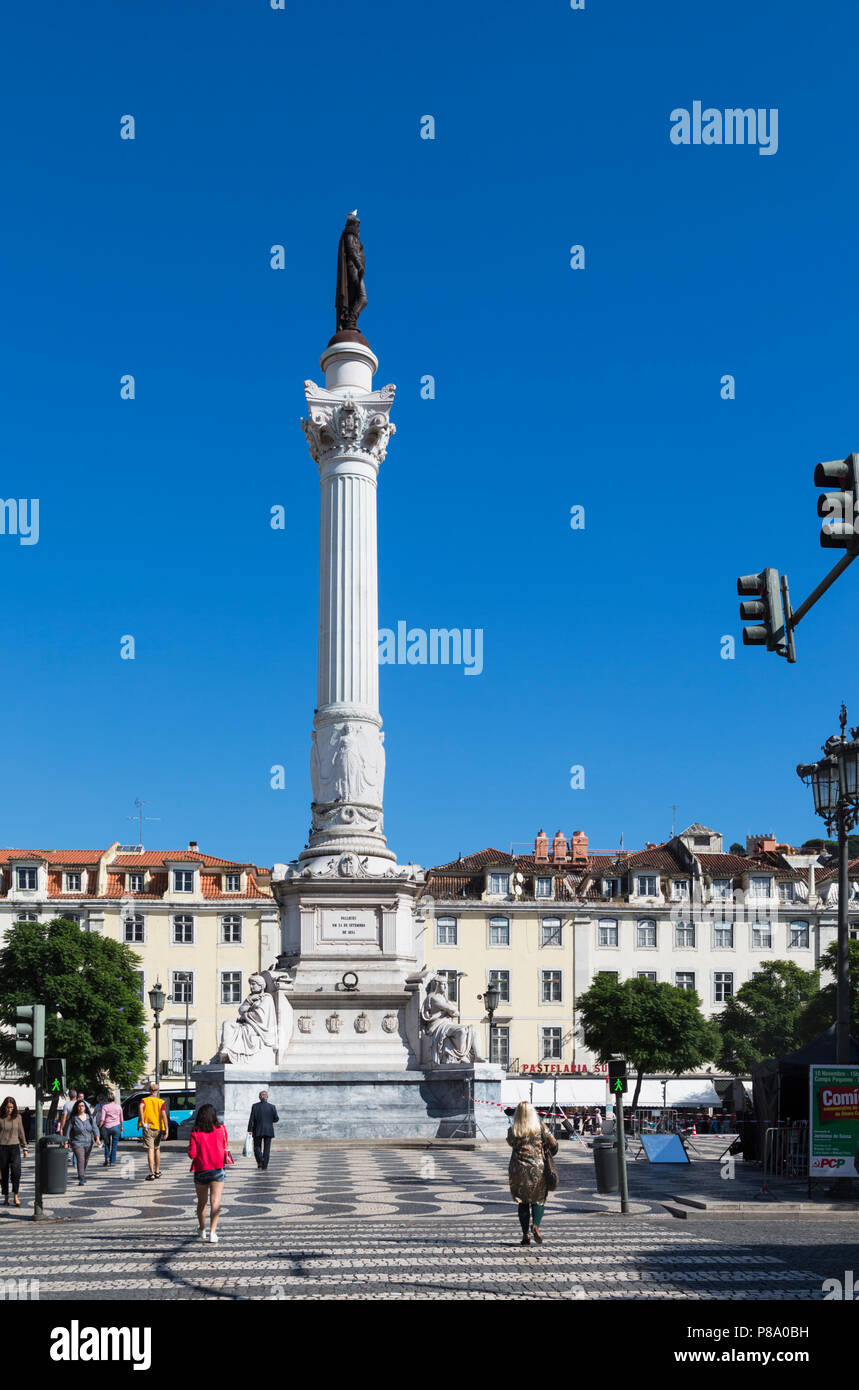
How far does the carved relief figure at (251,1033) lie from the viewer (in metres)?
35.6

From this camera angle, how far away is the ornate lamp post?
77.1ft

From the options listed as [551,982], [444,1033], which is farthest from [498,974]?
[444,1033]

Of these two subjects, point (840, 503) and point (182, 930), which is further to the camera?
point (182, 930)

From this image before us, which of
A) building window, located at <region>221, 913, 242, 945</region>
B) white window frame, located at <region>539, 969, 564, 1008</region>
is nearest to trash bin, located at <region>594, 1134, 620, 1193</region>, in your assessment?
white window frame, located at <region>539, 969, 564, 1008</region>

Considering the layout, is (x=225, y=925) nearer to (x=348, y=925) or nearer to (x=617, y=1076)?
(x=348, y=925)

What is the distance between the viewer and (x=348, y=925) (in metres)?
38.1

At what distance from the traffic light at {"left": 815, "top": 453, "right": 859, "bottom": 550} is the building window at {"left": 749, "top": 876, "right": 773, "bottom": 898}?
2819 inches

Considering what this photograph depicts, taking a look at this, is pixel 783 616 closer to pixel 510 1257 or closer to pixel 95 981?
pixel 510 1257

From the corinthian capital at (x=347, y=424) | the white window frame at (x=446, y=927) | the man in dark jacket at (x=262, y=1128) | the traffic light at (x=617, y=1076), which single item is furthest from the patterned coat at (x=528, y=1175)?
the white window frame at (x=446, y=927)

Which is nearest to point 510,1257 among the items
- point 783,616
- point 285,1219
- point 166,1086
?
point 285,1219

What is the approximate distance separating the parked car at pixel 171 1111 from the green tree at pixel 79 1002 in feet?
33.8

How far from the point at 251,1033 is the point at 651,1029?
36.9m

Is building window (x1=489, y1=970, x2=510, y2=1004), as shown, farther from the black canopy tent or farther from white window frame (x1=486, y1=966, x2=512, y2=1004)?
the black canopy tent
